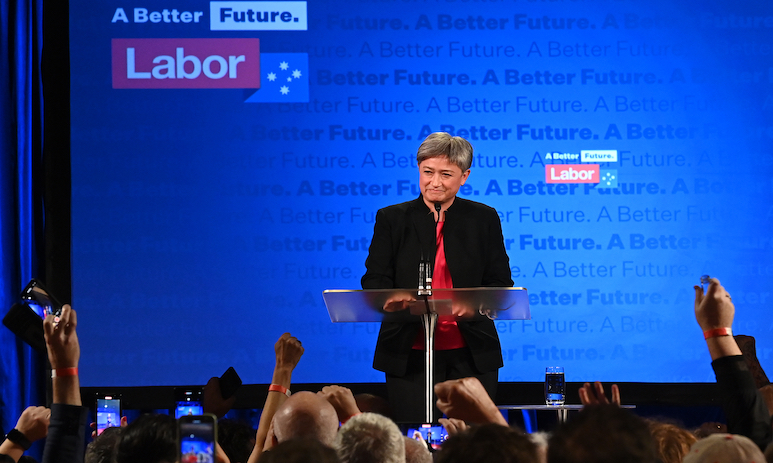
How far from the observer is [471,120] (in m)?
5.31

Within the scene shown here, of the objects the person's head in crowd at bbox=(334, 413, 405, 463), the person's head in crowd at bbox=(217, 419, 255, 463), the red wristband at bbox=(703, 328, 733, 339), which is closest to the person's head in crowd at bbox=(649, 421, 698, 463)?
the red wristband at bbox=(703, 328, 733, 339)

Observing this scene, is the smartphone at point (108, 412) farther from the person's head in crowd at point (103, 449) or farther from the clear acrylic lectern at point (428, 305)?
the person's head in crowd at point (103, 449)

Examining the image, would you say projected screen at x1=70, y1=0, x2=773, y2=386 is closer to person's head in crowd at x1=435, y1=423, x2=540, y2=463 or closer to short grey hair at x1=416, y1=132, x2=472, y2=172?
short grey hair at x1=416, y1=132, x2=472, y2=172

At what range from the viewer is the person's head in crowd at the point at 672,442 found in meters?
2.01

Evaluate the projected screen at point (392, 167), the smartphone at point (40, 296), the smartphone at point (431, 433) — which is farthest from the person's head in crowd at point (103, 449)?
the projected screen at point (392, 167)

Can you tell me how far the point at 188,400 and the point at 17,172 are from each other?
9.71ft

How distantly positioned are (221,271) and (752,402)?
390cm

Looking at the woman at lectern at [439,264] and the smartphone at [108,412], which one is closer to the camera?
the smartphone at [108,412]

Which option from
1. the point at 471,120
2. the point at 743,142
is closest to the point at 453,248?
the point at 471,120

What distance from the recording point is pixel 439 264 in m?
3.69

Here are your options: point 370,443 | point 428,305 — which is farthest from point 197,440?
point 428,305

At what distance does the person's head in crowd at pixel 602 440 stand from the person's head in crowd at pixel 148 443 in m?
0.98

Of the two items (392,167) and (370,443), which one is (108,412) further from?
(392,167)

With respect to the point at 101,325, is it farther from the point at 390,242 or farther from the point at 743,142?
the point at 743,142
